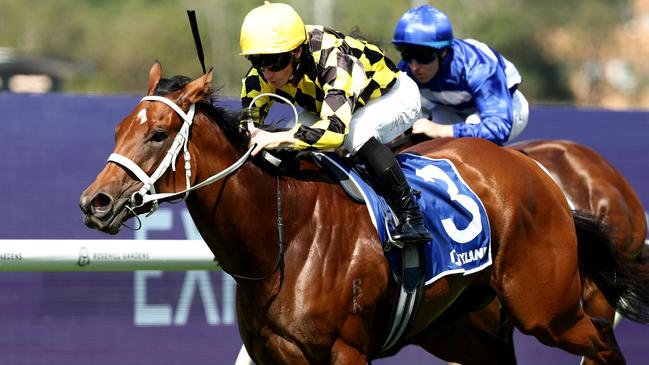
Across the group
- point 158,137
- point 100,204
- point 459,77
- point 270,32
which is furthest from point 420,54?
point 100,204

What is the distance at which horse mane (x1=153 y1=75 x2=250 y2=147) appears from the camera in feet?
12.8

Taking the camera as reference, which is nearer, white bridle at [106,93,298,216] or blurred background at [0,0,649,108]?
white bridle at [106,93,298,216]

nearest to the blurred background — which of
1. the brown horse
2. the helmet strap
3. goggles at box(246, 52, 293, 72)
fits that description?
the brown horse

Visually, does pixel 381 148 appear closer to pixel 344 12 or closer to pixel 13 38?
pixel 13 38

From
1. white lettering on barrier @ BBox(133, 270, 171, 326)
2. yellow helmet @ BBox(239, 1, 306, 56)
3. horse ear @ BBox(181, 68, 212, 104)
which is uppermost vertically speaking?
yellow helmet @ BBox(239, 1, 306, 56)

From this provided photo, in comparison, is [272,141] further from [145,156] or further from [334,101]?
[145,156]

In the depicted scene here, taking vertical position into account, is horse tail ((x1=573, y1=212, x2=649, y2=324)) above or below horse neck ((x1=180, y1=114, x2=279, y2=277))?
below

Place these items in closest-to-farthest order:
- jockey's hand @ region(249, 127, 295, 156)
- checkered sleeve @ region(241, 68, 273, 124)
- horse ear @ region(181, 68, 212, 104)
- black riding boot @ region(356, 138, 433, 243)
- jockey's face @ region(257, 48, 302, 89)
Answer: horse ear @ region(181, 68, 212, 104) → jockey's hand @ region(249, 127, 295, 156) → jockey's face @ region(257, 48, 302, 89) → black riding boot @ region(356, 138, 433, 243) → checkered sleeve @ region(241, 68, 273, 124)

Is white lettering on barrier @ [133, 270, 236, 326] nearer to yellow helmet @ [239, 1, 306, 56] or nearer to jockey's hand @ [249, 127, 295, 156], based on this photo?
jockey's hand @ [249, 127, 295, 156]

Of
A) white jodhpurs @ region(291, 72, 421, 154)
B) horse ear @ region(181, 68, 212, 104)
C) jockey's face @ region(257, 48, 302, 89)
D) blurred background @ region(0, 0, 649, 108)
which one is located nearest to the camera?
horse ear @ region(181, 68, 212, 104)

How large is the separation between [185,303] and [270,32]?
2.46 m

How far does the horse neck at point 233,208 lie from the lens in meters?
3.94

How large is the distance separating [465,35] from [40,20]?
15584 millimetres

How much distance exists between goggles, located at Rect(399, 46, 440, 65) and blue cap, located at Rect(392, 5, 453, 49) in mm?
40
